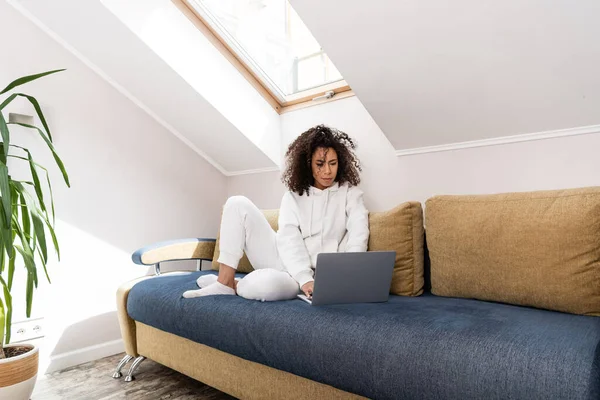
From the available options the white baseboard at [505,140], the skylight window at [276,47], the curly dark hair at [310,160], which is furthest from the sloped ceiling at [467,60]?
the skylight window at [276,47]

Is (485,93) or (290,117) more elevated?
(290,117)

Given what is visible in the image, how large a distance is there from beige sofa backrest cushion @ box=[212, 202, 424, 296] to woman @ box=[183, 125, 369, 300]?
71mm

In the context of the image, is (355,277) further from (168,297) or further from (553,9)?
(553,9)

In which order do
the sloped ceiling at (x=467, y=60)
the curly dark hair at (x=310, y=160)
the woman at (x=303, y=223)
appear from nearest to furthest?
1. the sloped ceiling at (x=467, y=60)
2. the woman at (x=303, y=223)
3. the curly dark hair at (x=310, y=160)

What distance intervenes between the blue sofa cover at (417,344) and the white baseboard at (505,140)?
2.52 feet

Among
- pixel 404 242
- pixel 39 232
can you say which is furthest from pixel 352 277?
pixel 39 232

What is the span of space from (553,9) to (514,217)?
2.35 feet

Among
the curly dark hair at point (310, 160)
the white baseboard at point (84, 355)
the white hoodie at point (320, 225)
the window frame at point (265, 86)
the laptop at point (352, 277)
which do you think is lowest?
the white baseboard at point (84, 355)

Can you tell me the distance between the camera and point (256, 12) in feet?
8.98

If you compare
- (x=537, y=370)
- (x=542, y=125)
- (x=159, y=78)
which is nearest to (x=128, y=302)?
(x=159, y=78)

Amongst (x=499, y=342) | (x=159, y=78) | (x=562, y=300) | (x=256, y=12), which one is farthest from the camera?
(x=256, y=12)

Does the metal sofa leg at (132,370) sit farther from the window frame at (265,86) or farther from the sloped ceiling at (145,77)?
the window frame at (265,86)

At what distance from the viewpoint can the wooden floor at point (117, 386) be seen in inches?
73.5

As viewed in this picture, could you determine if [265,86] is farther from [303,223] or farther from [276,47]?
[303,223]
